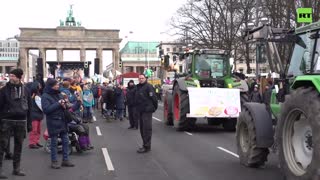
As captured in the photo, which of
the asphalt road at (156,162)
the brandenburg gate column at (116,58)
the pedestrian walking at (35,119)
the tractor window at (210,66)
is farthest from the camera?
the brandenburg gate column at (116,58)

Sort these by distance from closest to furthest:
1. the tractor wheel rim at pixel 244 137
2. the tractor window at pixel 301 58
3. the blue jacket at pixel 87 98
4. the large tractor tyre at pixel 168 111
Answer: the tractor window at pixel 301 58
the tractor wheel rim at pixel 244 137
the large tractor tyre at pixel 168 111
the blue jacket at pixel 87 98

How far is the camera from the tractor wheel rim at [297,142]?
684 centimetres

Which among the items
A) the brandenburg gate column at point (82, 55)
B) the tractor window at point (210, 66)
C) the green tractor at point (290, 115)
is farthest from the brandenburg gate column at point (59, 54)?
the green tractor at point (290, 115)

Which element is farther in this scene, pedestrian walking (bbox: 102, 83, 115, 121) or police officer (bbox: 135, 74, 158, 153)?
pedestrian walking (bbox: 102, 83, 115, 121)

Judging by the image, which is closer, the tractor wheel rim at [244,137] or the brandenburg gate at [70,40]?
the tractor wheel rim at [244,137]

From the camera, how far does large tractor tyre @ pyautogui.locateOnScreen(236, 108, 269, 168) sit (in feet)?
30.4

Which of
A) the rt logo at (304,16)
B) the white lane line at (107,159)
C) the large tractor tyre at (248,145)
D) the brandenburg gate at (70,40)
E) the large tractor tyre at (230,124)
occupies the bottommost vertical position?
the white lane line at (107,159)

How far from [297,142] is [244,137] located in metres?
2.90

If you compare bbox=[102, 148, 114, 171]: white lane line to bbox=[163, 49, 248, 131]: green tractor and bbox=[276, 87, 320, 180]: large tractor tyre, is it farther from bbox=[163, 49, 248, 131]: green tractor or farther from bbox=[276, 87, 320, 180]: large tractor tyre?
bbox=[163, 49, 248, 131]: green tractor

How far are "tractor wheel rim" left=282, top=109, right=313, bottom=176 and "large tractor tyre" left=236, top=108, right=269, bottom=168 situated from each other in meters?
1.87

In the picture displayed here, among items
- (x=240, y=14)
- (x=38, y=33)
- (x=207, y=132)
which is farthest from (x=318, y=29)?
(x=38, y=33)

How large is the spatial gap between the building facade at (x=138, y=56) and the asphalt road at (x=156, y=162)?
328 feet

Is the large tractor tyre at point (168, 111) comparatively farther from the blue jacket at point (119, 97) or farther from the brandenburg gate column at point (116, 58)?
the brandenburg gate column at point (116, 58)

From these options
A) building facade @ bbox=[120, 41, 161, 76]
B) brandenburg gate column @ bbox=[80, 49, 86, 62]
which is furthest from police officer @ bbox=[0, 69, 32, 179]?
building facade @ bbox=[120, 41, 161, 76]
